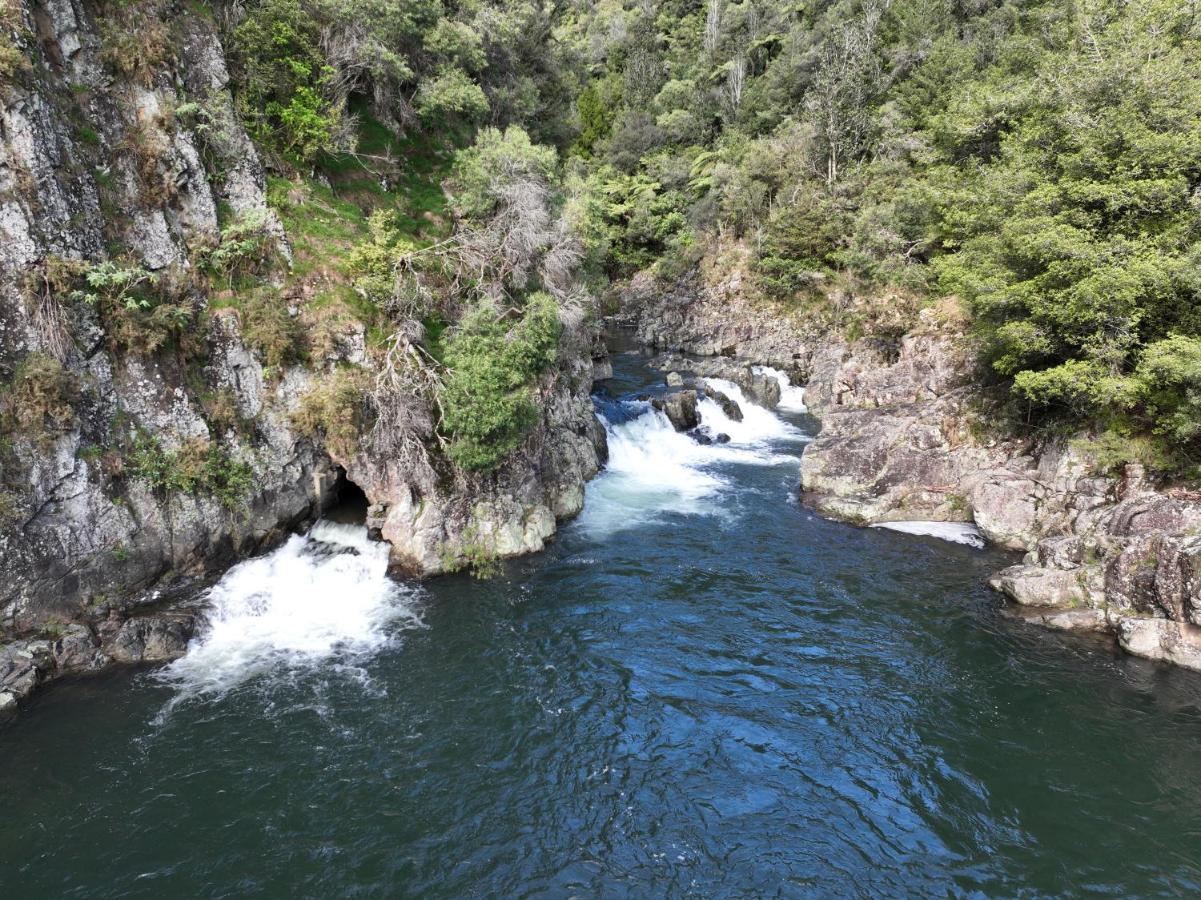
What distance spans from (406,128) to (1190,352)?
31443mm

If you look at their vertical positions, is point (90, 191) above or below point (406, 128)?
below

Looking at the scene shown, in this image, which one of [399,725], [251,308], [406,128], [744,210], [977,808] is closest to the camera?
[977,808]

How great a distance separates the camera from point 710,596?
19016 millimetres

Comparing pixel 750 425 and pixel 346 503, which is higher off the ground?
pixel 750 425

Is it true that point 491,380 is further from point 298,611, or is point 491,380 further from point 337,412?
point 298,611

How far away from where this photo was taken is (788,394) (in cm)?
4072

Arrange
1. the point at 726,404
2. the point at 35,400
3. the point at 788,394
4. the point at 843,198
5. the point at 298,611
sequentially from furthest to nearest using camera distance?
the point at 843,198, the point at 788,394, the point at 726,404, the point at 298,611, the point at 35,400

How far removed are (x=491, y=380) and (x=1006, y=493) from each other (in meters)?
18.7

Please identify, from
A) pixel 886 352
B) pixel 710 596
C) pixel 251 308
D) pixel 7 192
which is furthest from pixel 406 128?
pixel 886 352

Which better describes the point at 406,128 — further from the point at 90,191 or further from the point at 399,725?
the point at 399,725

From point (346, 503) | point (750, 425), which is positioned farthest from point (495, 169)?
point (750, 425)

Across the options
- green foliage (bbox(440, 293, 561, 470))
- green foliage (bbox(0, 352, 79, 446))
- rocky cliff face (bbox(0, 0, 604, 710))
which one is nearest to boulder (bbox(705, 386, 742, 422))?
rocky cliff face (bbox(0, 0, 604, 710))

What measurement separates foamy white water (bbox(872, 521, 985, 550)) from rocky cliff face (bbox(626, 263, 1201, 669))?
28cm

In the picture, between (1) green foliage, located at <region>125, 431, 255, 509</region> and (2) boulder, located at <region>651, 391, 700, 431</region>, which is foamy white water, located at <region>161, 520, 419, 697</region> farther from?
(2) boulder, located at <region>651, 391, 700, 431</region>
